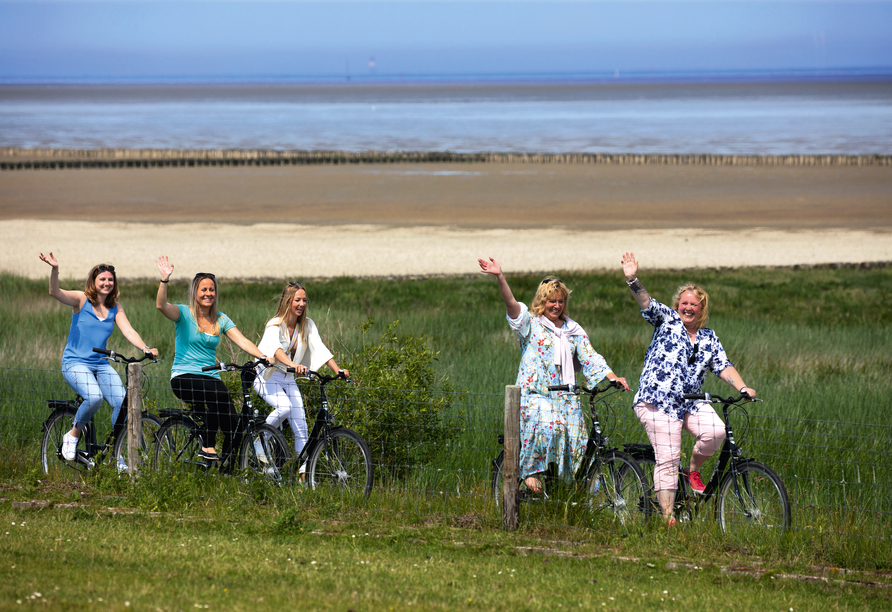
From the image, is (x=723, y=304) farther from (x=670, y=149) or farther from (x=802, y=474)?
(x=670, y=149)

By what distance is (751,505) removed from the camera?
771 centimetres

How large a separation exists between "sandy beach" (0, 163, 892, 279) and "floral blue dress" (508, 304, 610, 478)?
Answer: 60.5 feet

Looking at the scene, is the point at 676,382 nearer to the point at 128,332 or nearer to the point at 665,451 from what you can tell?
the point at 665,451

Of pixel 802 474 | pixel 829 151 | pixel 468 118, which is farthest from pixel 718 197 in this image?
pixel 468 118

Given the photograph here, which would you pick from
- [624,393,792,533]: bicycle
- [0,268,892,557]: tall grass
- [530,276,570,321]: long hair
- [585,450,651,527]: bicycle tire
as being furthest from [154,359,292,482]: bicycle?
[624,393,792,533]: bicycle

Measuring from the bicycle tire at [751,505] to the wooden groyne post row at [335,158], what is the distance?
62.0 metres

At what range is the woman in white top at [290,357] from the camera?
28.4 feet

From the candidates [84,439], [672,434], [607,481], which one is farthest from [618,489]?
[84,439]

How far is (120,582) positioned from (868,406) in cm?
929

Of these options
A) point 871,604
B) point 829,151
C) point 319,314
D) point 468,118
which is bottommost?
point 871,604

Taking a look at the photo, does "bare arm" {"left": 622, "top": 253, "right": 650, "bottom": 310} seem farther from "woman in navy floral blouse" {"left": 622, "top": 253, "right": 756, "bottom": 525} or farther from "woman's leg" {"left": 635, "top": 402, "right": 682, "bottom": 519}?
"woman's leg" {"left": 635, "top": 402, "right": 682, "bottom": 519}

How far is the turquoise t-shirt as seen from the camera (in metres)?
8.91

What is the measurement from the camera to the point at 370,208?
46219 millimetres

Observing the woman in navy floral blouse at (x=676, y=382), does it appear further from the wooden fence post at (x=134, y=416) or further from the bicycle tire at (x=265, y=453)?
the wooden fence post at (x=134, y=416)
